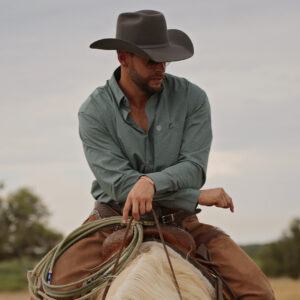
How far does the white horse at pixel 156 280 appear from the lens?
4613mm

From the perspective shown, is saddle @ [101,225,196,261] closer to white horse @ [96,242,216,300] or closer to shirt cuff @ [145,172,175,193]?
white horse @ [96,242,216,300]

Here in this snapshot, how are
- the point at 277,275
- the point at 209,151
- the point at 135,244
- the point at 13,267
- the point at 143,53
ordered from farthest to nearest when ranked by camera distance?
the point at 13,267
the point at 277,275
the point at 209,151
the point at 143,53
the point at 135,244

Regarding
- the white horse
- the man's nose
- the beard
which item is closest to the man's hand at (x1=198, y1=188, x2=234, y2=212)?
the white horse

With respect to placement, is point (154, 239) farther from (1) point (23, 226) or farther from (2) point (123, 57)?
(1) point (23, 226)

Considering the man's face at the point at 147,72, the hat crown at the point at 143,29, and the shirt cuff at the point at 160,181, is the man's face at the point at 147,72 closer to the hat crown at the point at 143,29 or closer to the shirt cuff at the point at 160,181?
the hat crown at the point at 143,29

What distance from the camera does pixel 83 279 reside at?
5277mm

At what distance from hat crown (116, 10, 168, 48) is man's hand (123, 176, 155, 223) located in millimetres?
1274

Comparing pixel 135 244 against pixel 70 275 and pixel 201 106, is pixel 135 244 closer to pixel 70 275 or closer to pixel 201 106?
pixel 70 275

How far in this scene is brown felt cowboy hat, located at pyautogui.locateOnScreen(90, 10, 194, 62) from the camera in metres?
5.78

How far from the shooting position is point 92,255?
18.8 feet

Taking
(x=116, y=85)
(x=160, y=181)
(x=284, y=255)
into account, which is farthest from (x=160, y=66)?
(x=284, y=255)

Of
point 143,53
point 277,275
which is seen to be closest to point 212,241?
point 143,53

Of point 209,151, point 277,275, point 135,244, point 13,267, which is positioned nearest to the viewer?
point 135,244

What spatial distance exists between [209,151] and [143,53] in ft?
3.25
